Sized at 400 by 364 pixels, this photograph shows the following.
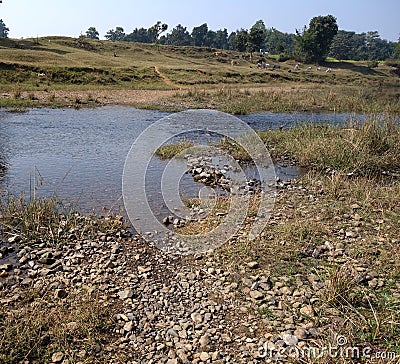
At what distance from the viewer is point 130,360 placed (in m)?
4.23

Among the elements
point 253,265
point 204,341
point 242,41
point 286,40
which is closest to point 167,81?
point 253,265

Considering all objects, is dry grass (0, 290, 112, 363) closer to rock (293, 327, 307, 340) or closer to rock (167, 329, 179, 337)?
rock (167, 329, 179, 337)

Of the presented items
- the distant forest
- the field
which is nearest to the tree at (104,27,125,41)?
the distant forest

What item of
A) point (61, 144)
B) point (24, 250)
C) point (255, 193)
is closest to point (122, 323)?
point (24, 250)

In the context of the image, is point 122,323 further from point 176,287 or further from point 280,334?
point 280,334

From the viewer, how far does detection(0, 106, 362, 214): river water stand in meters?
9.48

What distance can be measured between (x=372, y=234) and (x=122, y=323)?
4644 millimetres

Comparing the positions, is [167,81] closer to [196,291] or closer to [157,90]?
[157,90]

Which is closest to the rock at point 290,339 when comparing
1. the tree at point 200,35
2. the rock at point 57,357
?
the rock at point 57,357

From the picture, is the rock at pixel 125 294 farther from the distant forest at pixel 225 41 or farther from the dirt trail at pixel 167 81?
the distant forest at pixel 225 41

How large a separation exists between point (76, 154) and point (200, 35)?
122649 millimetres

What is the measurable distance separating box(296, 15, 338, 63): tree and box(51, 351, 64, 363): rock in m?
82.8

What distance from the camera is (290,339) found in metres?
4.44

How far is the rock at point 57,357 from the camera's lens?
4.14 meters
